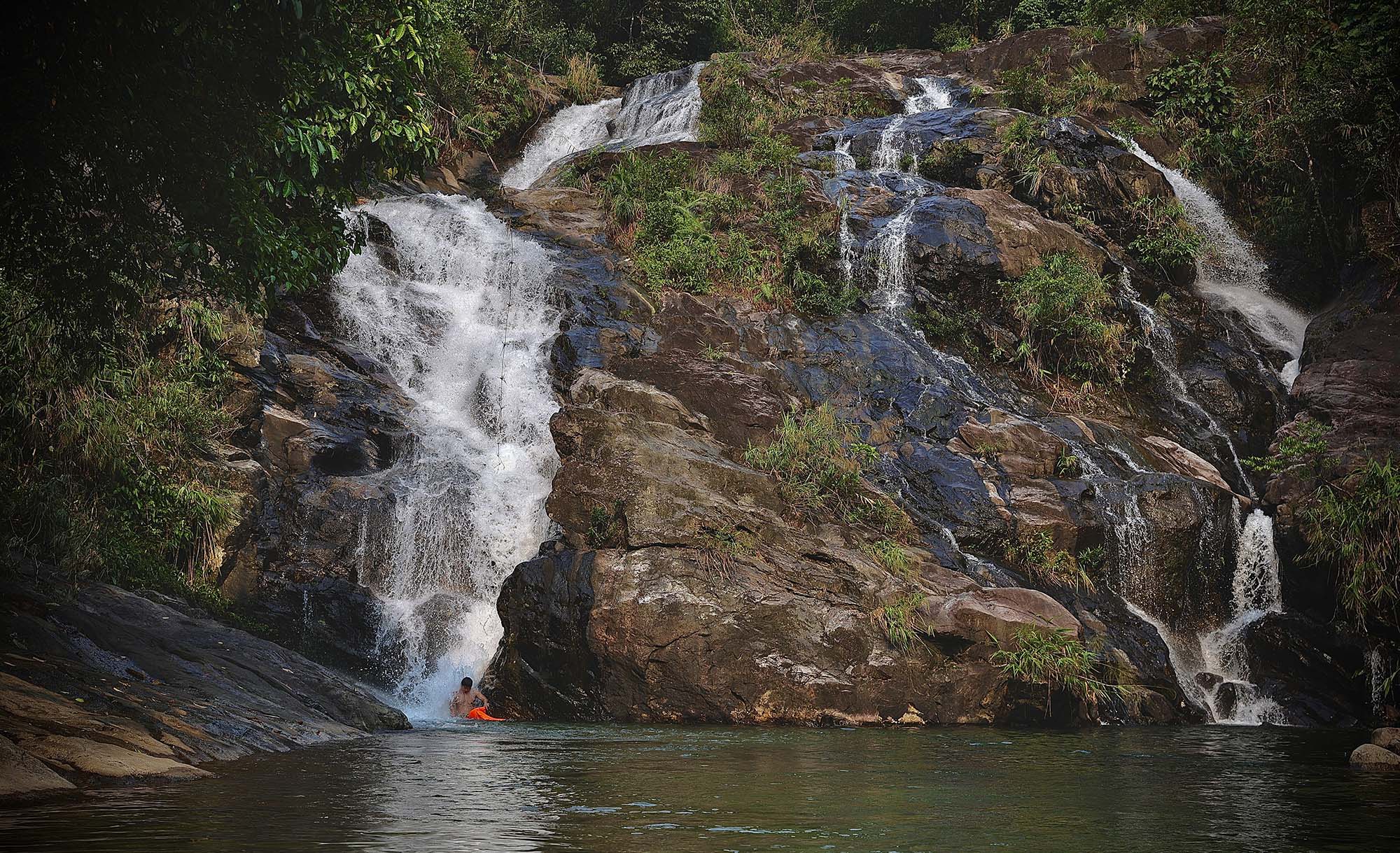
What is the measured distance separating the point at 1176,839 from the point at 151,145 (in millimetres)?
8516

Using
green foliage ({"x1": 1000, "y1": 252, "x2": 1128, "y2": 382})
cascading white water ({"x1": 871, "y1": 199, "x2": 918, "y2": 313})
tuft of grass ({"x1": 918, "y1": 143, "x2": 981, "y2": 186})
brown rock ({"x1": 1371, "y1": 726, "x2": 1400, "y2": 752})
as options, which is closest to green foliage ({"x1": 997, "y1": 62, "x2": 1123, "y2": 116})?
tuft of grass ({"x1": 918, "y1": 143, "x2": 981, "y2": 186})

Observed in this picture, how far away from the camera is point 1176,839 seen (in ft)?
16.9

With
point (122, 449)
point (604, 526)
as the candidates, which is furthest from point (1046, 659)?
point (122, 449)

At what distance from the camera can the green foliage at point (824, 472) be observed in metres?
14.9

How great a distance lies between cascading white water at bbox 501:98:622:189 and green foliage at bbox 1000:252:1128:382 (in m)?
14.6

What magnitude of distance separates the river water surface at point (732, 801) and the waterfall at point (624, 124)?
72.0 ft

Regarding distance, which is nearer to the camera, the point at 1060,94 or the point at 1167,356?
the point at 1167,356

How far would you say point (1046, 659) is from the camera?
1230 cm

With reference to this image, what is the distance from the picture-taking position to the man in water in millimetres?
12617

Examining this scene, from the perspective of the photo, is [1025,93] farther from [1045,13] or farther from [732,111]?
[1045,13]

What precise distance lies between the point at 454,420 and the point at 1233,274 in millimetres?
18640

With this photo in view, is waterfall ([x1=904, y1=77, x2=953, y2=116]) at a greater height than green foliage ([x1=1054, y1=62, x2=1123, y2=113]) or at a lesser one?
greater

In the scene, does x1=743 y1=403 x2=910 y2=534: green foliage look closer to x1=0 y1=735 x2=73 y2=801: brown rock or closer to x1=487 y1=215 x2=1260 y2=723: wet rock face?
x1=487 y1=215 x2=1260 y2=723: wet rock face

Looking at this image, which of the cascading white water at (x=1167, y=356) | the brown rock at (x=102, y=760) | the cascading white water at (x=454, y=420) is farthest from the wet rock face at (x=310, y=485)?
the cascading white water at (x=1167, y=356)
